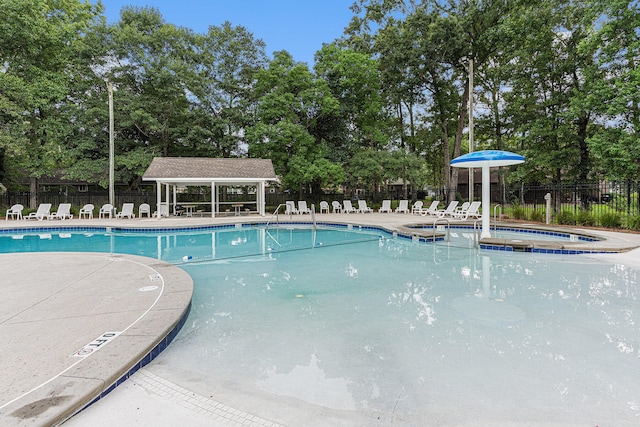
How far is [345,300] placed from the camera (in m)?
4.90

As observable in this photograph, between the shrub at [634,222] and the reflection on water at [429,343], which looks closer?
the reflection on water at [429,343]

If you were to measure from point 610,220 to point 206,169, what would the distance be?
55.2 ft

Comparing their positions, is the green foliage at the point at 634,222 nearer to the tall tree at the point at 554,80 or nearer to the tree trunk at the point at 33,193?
the tall tree at the point at 554,80

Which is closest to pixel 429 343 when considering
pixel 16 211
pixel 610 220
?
pixel 610 220

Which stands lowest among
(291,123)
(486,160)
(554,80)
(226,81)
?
(486,160)

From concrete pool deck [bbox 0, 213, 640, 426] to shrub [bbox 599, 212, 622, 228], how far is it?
1305cm

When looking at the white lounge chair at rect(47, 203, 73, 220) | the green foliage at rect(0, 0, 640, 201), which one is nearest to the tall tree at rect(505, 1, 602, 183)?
the green foliage at rect(0, 0, 640, 201)

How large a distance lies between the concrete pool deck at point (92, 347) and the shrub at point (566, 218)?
516 inches

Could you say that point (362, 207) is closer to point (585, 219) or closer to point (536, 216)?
point (536, 216)

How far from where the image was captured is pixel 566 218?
41.7 ft

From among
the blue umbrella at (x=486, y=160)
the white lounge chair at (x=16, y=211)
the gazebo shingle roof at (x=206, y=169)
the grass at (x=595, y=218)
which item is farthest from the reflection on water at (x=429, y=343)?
the white lounge chair at (x=16, y=211)

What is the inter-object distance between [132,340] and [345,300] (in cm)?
270

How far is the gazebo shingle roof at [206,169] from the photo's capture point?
17.3 m

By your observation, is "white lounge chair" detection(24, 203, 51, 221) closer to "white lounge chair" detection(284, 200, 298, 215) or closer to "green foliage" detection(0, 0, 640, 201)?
"green foliage" detection(0, 0, 640, 201)
